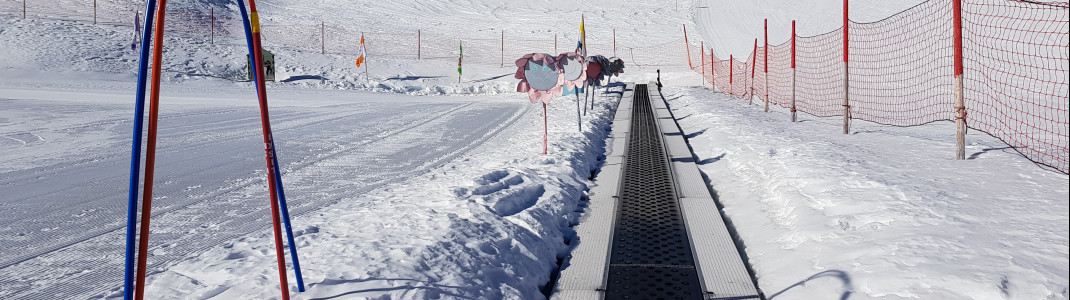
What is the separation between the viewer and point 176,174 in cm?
755

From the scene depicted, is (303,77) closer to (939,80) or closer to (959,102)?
(939,80)

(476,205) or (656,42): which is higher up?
(656,42)

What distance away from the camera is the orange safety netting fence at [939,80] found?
500 inches

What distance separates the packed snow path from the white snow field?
30 mm

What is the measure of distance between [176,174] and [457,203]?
3805 millimetres

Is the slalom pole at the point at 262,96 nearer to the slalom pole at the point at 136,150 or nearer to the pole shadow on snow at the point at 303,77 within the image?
the slalom pole at the point at 136,150

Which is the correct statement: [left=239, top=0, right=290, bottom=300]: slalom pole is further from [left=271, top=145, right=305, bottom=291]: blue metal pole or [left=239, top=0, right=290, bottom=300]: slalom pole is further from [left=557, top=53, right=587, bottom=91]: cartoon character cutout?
[left=557, top=53, right=587, bottom=91]: cartoon character cutout

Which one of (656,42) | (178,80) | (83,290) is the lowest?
(83,290)

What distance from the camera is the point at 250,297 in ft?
11.4

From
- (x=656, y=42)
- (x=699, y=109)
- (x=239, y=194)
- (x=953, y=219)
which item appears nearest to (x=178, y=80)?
(x=699, y=109)

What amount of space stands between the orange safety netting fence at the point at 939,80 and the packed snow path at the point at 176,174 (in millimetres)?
7072

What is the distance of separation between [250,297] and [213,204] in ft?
9.87

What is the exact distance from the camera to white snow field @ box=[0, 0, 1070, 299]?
12.5ft

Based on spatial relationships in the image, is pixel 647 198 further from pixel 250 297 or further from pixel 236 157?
pixel 236 157
